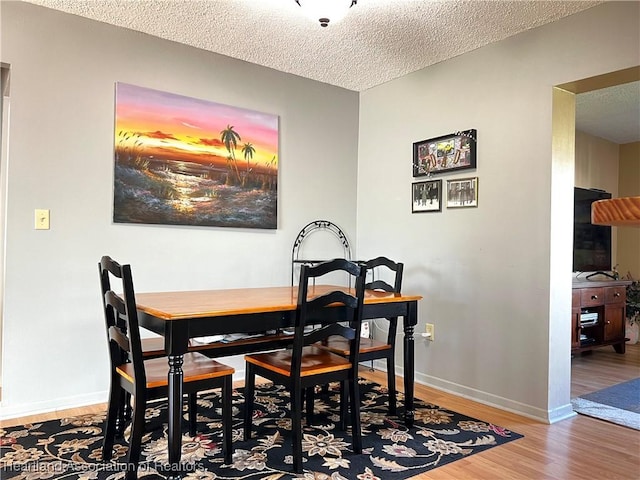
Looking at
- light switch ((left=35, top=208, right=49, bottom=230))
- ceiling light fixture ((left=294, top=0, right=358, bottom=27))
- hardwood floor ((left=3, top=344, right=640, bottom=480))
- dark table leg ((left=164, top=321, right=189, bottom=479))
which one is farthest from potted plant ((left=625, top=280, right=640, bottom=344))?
light switch ((left=35, top=208, right=49, bottom=230))

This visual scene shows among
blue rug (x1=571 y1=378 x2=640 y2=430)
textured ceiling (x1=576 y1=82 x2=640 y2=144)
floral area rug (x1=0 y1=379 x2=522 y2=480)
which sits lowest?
blue rug (x1=571 y1=378 x2=640 y2=430)

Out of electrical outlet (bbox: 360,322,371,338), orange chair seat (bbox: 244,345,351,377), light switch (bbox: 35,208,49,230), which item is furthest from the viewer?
electrical outlet (bbox: 360,322,371,338)

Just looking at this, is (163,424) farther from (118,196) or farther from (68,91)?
(68,91)

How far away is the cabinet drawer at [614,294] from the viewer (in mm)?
4523

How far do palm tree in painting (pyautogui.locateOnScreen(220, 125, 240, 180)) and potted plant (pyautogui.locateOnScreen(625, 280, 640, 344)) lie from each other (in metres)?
4.35

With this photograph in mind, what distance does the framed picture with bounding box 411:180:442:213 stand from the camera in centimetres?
352

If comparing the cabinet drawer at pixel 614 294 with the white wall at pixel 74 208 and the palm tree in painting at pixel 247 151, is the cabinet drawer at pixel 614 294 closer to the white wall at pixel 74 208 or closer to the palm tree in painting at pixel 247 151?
the white wall at pixel 74 208

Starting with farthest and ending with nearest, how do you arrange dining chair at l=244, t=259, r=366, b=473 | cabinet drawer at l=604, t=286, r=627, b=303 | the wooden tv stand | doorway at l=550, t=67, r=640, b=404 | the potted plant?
the potted plant < cabinet drawer at l=604, t=286, r=627, b=303 < the wooden tv stand < doorway at l=550, t=67, r=640, b=404 < dining chair at l=244, t=259, r=366, b=473

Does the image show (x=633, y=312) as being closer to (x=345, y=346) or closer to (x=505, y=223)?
(x=505, y=223)

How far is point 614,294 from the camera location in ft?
15.1

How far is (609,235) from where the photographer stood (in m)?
5.42

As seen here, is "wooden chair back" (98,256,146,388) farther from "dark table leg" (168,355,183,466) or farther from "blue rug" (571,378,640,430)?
"blue rug" (571,378,640,430)

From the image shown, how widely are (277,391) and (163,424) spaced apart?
0.85 m

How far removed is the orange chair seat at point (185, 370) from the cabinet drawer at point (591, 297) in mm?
3422
